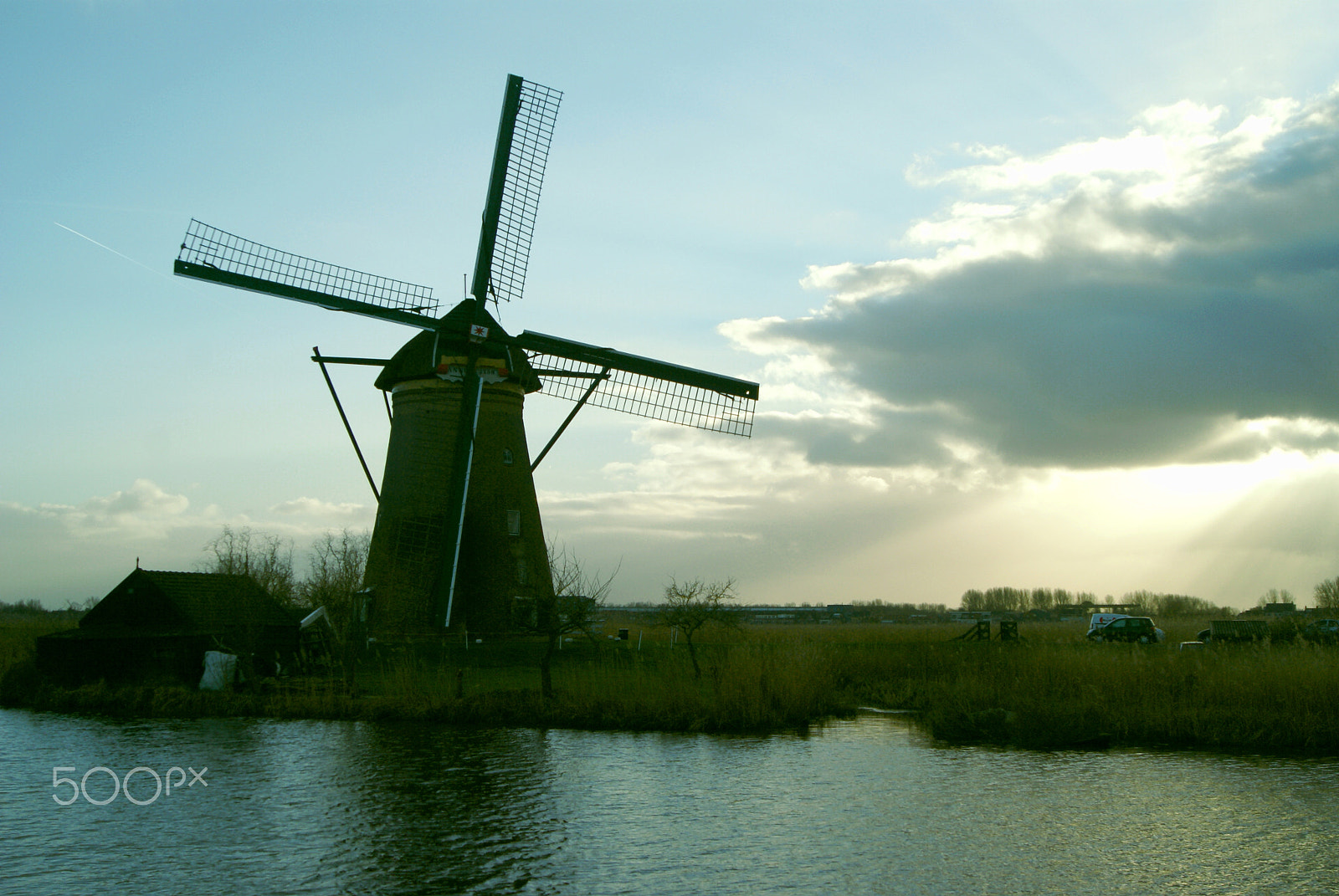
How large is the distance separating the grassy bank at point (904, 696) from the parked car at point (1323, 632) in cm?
456

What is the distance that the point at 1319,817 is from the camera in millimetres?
10383

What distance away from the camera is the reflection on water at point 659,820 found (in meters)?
8.44

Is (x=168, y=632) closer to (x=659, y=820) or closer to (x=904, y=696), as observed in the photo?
(x=659, y=820)

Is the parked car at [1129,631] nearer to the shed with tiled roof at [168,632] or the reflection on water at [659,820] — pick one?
the reflection on water at [659,820]

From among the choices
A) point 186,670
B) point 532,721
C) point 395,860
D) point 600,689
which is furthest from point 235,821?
point 186,670

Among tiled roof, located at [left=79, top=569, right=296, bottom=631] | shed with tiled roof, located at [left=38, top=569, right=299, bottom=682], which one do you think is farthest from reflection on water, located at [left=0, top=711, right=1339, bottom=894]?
tiled roof, located at [left=79, top=569, right=296, bottom=631]

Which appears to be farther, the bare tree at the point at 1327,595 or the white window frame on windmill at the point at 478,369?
the bare tree at the point at 1327,595

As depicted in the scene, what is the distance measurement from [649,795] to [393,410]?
1596cm

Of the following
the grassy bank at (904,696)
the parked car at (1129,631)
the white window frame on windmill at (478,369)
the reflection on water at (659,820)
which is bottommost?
the reflection on water at (659,820)

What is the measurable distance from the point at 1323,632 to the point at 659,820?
2104 cm

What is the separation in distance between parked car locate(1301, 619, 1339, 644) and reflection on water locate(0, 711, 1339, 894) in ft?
33.7

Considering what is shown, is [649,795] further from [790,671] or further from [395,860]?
[790,671]

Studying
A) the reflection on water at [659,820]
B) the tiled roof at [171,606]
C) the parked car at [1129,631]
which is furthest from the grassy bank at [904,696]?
the parked car at [1129,631]

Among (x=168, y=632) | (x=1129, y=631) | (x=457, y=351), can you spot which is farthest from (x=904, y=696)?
(x=1129, y=631)
